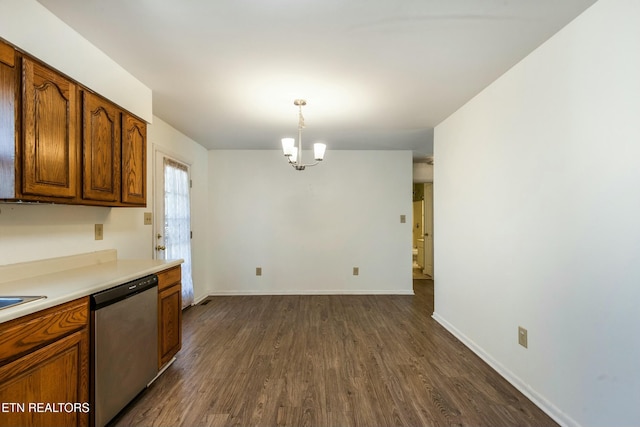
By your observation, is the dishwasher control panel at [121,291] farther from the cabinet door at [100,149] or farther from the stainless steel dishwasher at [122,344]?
the cabinet door at [100,149]

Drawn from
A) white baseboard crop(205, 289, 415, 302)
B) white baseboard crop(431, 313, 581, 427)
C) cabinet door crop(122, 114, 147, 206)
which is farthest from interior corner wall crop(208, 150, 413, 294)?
cabinet door crop(122, 114, 147, 206)

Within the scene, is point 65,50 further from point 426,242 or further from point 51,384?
point 426,242

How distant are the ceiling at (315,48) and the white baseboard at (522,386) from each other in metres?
2.32

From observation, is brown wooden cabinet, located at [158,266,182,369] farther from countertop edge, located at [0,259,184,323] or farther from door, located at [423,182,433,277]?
door, located at [423,182,433,277]

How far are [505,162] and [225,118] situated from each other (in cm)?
280

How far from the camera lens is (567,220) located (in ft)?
5.39

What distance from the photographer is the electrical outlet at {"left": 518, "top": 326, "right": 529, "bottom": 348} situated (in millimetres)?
1959

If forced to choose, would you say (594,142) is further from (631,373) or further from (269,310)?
(269,310)

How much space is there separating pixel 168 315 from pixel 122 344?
539mm

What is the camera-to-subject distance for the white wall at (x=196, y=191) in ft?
11.3

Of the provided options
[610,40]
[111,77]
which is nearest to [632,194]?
[610,40]

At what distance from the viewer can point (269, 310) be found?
12.2 feet

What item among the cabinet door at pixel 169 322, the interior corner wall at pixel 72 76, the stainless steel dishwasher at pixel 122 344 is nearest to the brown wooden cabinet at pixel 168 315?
the cabinet door at pixel 169 322

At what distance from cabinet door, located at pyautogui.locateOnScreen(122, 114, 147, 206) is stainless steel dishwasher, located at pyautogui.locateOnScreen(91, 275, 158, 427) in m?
0.78
